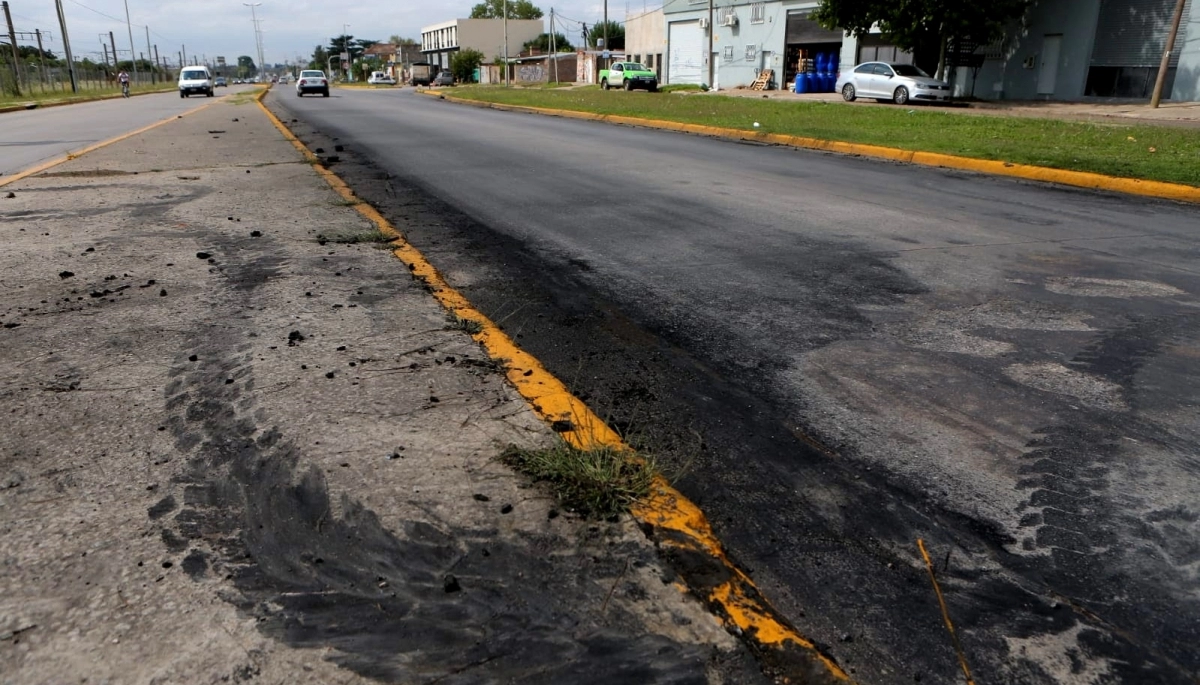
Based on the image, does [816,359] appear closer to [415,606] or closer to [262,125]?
[415,606]

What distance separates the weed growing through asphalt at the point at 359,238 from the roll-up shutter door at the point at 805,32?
138ft

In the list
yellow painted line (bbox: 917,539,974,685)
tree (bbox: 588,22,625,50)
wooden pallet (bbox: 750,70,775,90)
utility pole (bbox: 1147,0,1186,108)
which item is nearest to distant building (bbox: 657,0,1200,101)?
wooden pallet (bbox: 750,70,775,90)

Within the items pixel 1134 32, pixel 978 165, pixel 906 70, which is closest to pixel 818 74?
pixel 906 70

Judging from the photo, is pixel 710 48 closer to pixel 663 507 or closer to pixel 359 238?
pixel 359 238

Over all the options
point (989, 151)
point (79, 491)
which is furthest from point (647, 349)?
point (989, 151)

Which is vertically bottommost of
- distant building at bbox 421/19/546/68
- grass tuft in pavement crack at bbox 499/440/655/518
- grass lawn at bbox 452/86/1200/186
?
grass tuft in pavement crack at bbox 499/440/655/518

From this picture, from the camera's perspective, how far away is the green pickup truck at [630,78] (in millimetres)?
47875

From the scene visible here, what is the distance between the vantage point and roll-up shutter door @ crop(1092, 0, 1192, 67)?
27.2 meters

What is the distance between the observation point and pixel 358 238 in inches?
252

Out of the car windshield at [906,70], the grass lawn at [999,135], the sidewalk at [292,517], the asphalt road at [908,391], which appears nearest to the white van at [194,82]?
the grass lawn at [999,135]

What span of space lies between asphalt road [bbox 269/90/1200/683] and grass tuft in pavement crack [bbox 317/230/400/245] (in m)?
0.40

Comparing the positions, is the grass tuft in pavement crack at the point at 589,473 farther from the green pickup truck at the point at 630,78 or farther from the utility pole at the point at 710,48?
the utility pole at the point at 710,48

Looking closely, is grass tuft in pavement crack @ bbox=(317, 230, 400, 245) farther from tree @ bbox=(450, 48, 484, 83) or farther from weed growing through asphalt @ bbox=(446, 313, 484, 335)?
tree @ bbox=(450, 48, 484, 83)

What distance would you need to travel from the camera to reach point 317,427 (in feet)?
10.2
